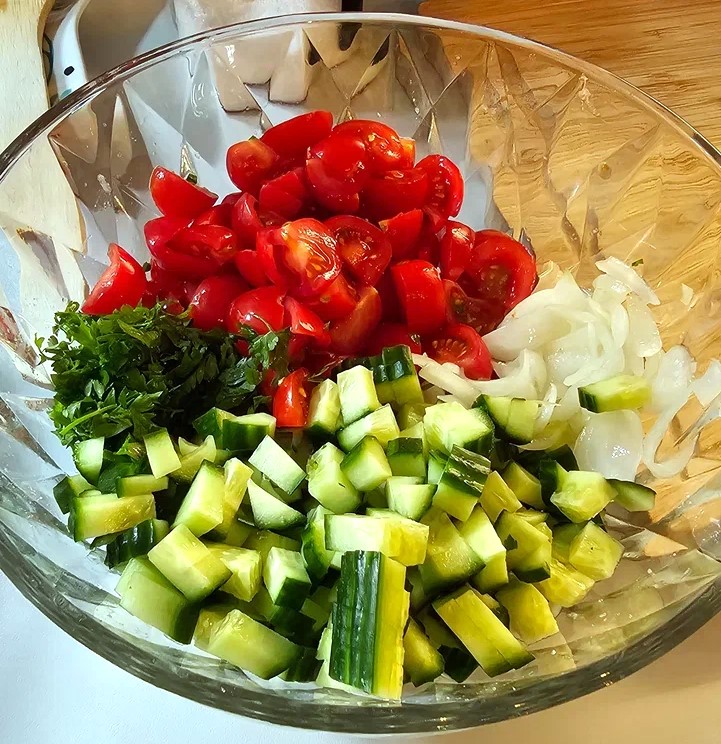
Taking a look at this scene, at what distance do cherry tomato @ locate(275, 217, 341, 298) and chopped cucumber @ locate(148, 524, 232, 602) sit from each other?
402 millimetres

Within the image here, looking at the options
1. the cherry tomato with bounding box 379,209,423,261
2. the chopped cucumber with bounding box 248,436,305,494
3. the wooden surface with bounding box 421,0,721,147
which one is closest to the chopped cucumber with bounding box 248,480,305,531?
the chopped cucumber with bounding box 248,436,305,494

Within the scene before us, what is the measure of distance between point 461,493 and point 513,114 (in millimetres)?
803

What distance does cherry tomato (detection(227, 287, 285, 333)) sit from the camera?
1.03 metres

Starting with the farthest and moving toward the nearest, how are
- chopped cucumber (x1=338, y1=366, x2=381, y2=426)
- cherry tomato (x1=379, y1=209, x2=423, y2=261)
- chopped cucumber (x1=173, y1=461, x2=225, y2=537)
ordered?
1. cherry tomato (x1=379, y1=209, x2=423, y2=261)
2. chopped cucumber (x1=338, y1=366, x2=381, y2=426)
3. chopped cucumber (x1=173, y1=461, x2=225, y2=537)

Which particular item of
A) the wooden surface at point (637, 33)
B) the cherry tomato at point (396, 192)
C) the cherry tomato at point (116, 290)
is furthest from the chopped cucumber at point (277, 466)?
the wooden surface at point (637, 33)

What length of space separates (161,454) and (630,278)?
709 millimetres

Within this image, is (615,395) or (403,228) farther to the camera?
(403,228)

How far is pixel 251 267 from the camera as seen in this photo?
1.09 m

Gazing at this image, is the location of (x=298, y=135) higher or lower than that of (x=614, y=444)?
higher

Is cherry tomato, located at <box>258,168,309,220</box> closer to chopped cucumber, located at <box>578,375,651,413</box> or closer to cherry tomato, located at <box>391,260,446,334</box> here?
cherry tomato, located at <box>391,260,446,334</box>

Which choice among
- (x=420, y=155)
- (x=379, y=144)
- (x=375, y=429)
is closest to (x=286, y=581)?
(x=375, y=429)

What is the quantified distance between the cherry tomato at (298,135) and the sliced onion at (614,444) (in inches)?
23.8

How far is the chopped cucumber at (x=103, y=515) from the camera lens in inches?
31.9

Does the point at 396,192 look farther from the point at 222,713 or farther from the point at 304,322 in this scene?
the point at 222,713
